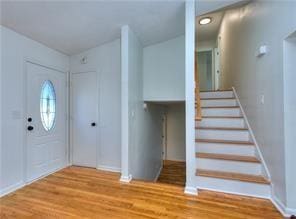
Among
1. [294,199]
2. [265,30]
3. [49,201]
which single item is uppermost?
[265,30]

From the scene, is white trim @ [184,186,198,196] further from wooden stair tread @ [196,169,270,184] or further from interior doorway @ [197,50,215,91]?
interior doorway @ [197,50,215,91]

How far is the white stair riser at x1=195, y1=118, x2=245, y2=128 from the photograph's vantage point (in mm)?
3373

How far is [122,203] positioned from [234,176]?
1570 mm

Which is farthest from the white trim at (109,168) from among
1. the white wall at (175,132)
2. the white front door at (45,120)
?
the white wall at (175,132)

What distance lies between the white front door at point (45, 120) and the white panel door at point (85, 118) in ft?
0.69

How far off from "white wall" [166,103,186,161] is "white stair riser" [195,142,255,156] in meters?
2.66

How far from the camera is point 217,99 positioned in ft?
13.4

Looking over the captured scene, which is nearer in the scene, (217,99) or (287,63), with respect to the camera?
(287,63)

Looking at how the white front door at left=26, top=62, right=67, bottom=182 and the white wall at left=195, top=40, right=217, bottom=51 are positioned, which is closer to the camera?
the white front door at left=26, top=62, right=67, bottom=182

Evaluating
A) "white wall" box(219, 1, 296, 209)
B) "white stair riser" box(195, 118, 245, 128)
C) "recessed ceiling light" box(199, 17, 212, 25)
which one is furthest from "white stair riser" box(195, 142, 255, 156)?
"recessed ceiling light" box(199, 17, 212, 25)

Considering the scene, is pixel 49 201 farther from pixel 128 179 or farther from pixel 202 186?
pixel 202 186

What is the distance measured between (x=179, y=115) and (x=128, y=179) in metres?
3.26

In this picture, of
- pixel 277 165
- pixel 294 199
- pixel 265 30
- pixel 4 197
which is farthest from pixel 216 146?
pixel 4 197

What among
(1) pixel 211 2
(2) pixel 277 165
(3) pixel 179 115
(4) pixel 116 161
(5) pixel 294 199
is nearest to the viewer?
(5) pixel 294 199
